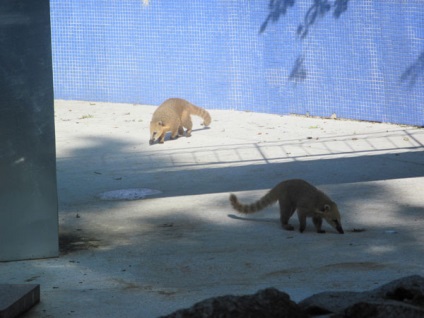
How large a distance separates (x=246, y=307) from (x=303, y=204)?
4299 millimetres

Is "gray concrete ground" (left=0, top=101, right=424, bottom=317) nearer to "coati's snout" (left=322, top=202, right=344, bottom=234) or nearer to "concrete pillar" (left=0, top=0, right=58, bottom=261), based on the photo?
"coati's snout" (left=322, top=202, right=344, bottom=234)

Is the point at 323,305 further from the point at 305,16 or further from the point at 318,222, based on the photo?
the point at 305,16

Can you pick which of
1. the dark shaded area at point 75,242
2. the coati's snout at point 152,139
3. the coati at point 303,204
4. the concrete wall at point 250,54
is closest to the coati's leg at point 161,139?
the coati's snout at point 152,139

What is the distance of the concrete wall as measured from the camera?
1590 centimetres

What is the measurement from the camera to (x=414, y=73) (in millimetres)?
15664

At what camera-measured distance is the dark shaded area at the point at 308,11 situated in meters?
16.2

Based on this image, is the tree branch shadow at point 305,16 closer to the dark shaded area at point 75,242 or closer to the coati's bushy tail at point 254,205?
the coati's bushy tail at point 254,205

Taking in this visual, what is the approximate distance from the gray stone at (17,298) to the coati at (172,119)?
7910 millimetres

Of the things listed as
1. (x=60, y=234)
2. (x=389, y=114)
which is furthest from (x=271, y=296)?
(x=389, y=114)

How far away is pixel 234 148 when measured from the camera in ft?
46.6

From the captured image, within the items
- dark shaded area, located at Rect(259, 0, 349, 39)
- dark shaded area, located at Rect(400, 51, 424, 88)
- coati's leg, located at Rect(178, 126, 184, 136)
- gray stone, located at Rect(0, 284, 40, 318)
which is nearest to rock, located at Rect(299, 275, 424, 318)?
gray stone, located at Rect(0, 284, 40, 318)

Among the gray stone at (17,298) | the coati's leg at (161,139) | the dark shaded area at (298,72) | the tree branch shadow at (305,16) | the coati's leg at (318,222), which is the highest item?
the tree branch shadow at (305,16)

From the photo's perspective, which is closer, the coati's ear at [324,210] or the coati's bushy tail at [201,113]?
the coati's ear at [324,210]

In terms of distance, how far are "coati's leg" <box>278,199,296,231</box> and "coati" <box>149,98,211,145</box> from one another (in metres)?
5.40
